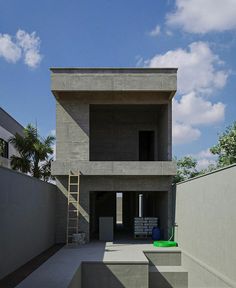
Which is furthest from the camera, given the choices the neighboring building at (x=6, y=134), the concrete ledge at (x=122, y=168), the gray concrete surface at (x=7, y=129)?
the gray concrete surface at (x=7, y=129)

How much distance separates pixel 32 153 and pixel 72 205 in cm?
780

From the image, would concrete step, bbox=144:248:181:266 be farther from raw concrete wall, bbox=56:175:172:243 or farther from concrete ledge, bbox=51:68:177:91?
concrete ledge, bbox=51:68:177:91

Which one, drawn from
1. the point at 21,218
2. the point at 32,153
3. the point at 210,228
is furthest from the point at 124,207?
the point at 210,228

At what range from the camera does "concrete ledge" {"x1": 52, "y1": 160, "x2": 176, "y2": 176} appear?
15.5m

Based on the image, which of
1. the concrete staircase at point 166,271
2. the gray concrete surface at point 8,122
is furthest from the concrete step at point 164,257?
the gray concrete surface at point 8,122

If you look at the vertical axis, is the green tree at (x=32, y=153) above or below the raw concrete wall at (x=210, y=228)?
above

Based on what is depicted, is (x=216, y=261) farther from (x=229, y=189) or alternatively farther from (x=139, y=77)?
(x=139, y=77)

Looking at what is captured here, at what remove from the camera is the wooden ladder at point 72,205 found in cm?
1570

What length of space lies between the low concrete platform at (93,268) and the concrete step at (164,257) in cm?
7

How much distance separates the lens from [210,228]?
393 inches

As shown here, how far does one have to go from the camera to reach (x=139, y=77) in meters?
15.6

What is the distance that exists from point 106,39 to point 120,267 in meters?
6.41

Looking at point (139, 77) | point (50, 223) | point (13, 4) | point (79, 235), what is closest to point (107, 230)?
point (79, 235)

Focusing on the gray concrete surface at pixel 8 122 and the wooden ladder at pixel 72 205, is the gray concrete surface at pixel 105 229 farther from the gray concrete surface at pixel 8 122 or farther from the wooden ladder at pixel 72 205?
the gray concrete surface at pixel 8 122
